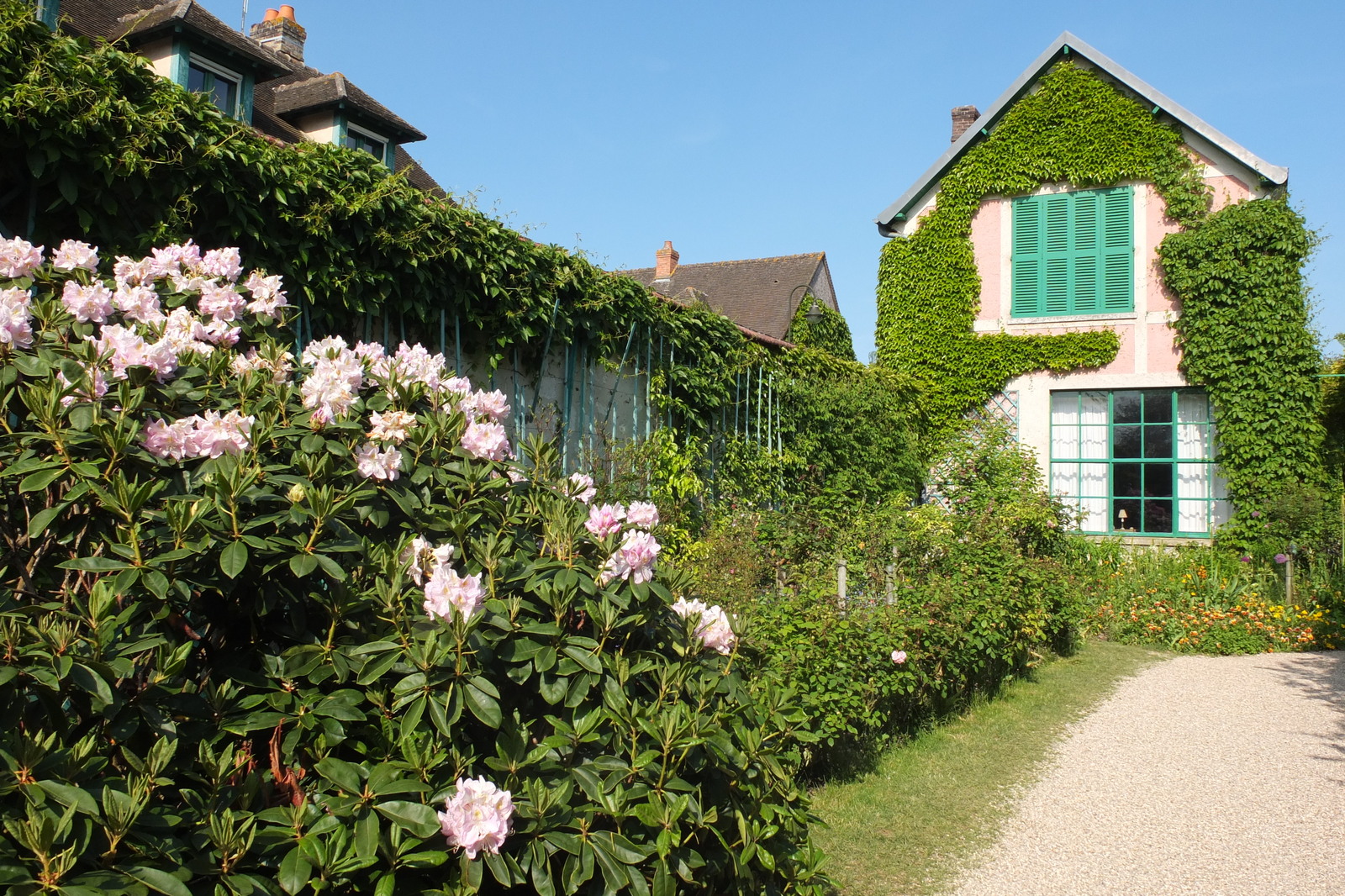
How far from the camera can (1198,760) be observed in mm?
5668

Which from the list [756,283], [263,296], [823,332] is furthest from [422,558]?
[756,283]

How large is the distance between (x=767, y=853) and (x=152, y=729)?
4.73 feet

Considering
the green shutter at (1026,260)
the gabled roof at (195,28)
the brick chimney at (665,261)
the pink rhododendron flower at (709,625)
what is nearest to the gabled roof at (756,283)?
Result: the brick chimney at (665,261)

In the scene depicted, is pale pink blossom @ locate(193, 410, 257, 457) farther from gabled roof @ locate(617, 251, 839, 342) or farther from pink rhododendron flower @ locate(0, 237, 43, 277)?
gabled roof @ locate(617, 251, 839, 342)

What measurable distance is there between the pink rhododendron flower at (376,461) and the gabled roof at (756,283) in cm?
2090

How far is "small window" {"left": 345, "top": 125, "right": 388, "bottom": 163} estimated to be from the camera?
39.0 feet

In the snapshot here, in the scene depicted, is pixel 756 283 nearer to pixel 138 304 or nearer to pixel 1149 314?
pixel 1149 314

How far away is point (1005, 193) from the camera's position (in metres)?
13.7

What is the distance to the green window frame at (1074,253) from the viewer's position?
42.4 feet

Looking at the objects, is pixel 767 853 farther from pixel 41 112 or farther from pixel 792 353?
pixel 792 353

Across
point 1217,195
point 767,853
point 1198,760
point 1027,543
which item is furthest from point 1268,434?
point 767,853

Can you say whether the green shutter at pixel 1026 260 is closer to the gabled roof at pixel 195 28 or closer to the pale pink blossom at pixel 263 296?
the gabled roof at pixel 195 28

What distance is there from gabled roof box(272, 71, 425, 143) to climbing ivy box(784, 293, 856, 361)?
8784 millimetres

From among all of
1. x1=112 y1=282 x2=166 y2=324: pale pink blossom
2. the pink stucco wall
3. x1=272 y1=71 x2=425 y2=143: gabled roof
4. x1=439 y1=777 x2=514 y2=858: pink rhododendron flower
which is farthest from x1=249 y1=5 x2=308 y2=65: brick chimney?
x1=439 y1=777 x2=514 y2=858: pink rhododendron flower
